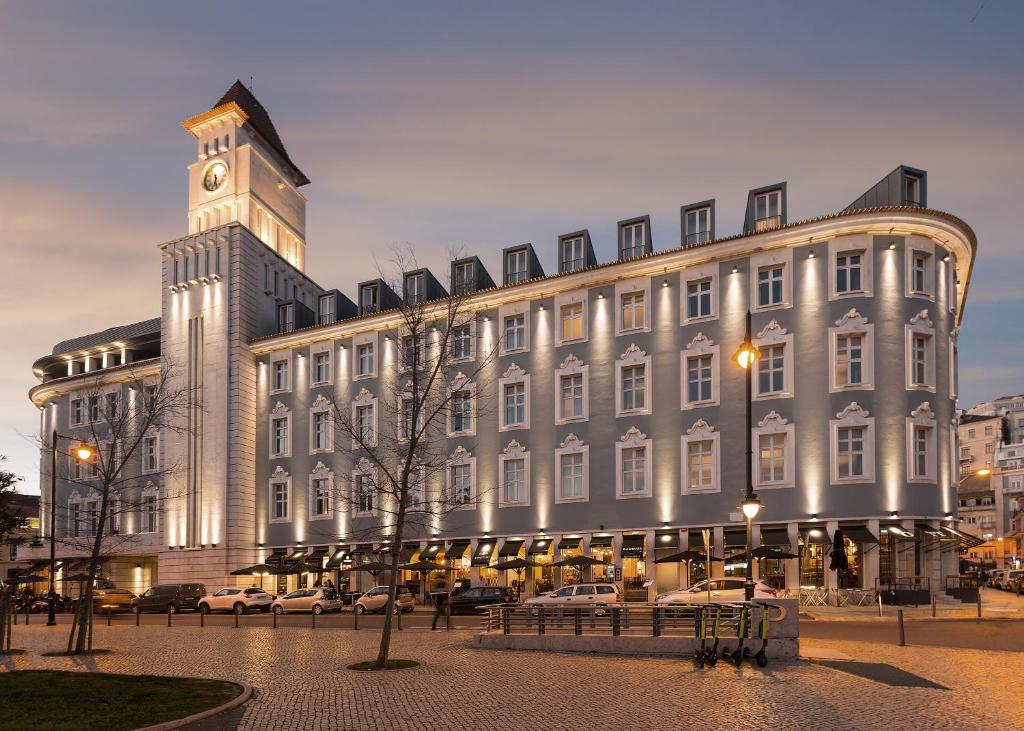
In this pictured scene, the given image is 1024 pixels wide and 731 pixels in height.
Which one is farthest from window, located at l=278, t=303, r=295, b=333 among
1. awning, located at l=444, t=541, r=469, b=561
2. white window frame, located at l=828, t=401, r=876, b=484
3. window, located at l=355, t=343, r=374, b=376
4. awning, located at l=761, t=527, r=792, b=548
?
white window frame, located at l=828, t=401, r=876, b=484

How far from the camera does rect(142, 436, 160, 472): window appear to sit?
216 ft

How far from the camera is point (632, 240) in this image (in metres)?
50.5

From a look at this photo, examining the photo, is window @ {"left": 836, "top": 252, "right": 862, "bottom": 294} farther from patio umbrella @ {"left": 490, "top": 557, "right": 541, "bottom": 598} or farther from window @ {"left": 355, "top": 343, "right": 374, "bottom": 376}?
window @ {"left": 355, "top": 343, "right": 374, "bottom": 376}

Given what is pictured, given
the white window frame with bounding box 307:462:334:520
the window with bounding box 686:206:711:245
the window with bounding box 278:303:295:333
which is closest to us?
the window with bounding box 686:206:711:245

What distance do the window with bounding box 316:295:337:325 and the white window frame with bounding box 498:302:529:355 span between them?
1526 cm

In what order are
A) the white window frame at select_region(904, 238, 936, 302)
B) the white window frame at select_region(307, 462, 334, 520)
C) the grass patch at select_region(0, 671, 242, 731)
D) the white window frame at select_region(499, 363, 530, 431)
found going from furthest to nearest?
the white window frame at select_region(307, 462, 334, 520)
the white window frame at select_region(499, 363, 530, 431)
the white window frame at select_region(904, 238, 936, 302)
the grass patch at select_region(0, 671, 242, 731)

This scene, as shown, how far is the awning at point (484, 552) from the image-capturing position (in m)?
50.0

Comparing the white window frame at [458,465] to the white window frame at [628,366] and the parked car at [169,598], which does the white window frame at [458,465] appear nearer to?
the white window frame at [628,366]

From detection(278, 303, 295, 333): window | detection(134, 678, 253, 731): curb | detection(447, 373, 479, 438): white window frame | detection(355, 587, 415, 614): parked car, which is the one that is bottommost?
detection(355, 587, 415, 614): parked car

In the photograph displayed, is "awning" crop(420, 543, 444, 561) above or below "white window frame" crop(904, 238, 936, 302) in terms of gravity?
below

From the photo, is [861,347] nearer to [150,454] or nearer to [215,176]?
[215,176]

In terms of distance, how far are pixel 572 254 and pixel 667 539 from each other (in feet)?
55.4

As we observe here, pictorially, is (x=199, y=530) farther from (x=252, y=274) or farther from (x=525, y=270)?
(x=525, y=270)

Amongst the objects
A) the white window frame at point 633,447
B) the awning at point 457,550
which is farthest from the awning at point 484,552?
the white window frame at point 633,447
